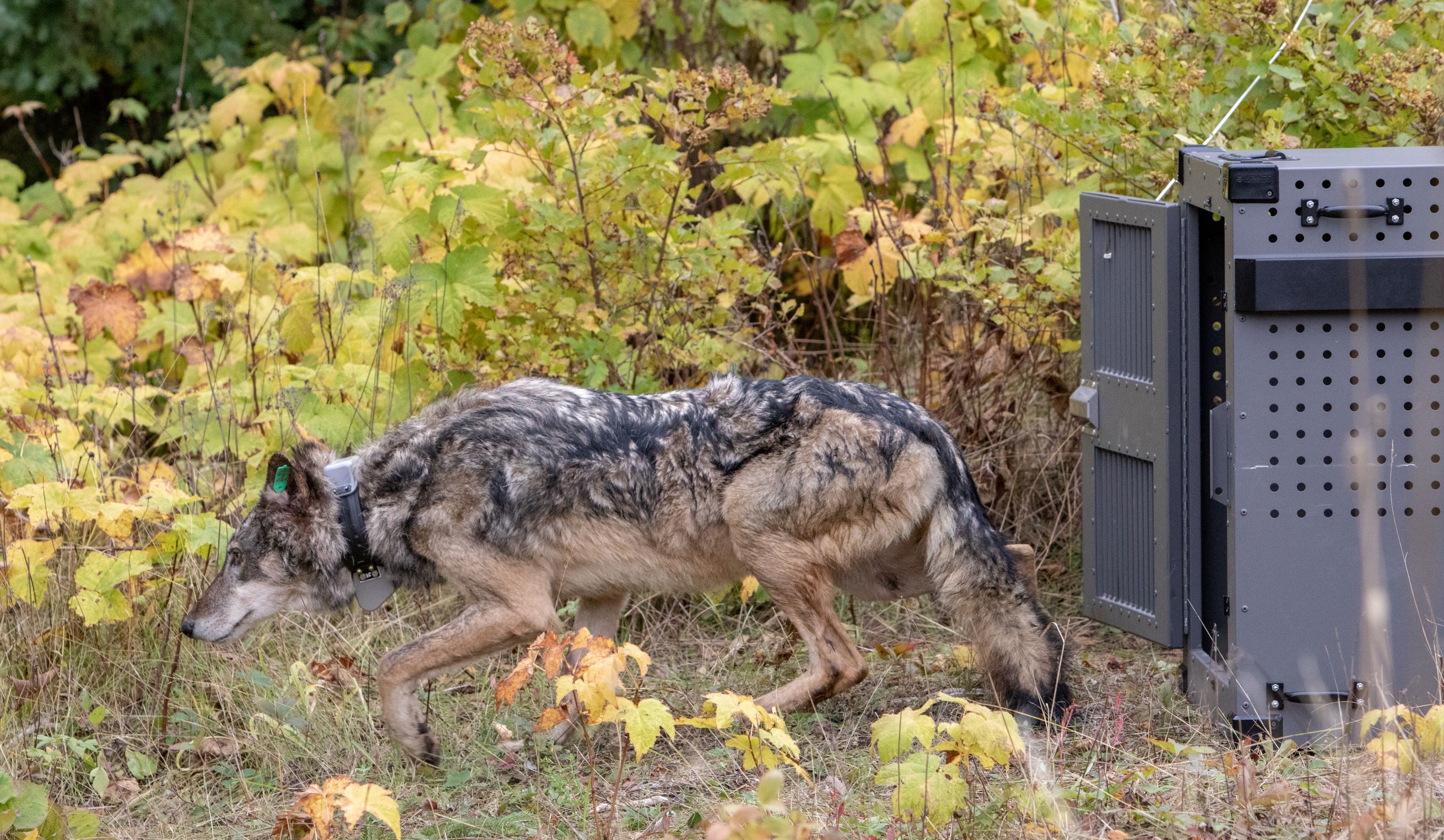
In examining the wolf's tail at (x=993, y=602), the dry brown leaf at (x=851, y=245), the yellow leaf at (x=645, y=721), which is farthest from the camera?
the dry brown leaf at (x=851, y=245)

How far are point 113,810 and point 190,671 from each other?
33.2 inches

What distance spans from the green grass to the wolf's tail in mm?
165

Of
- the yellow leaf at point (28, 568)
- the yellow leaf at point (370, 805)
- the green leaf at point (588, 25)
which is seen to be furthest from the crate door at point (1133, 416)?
the green leaf at point (588, 25)

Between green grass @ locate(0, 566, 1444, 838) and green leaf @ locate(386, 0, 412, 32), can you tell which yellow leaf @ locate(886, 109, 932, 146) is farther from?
green leaf @ locate(386, 0, 412, 32)

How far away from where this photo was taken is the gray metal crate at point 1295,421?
3668 millimetres

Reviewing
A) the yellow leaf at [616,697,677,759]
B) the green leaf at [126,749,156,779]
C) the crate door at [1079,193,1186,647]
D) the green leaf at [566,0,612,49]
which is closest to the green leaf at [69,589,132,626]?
the green leaf at [126,749,156,779]

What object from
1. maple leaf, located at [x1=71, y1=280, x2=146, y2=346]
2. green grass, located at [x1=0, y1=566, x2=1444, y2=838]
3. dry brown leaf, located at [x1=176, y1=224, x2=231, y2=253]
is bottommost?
green grass, located at [x1=0, y1=566, x2=1444, y2=838]

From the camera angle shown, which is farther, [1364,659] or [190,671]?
[190,671]

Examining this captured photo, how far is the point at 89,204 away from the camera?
34.0ft

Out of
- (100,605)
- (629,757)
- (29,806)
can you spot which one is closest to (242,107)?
(100,605)

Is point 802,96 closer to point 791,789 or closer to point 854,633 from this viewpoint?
point 854,633

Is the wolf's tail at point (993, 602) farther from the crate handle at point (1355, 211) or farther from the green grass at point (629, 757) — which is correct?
the crate handle at point (1355, 211)

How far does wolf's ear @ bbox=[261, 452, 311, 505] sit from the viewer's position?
15.5 ft

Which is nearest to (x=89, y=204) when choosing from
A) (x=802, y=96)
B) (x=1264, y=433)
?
(x=802, y=96)
